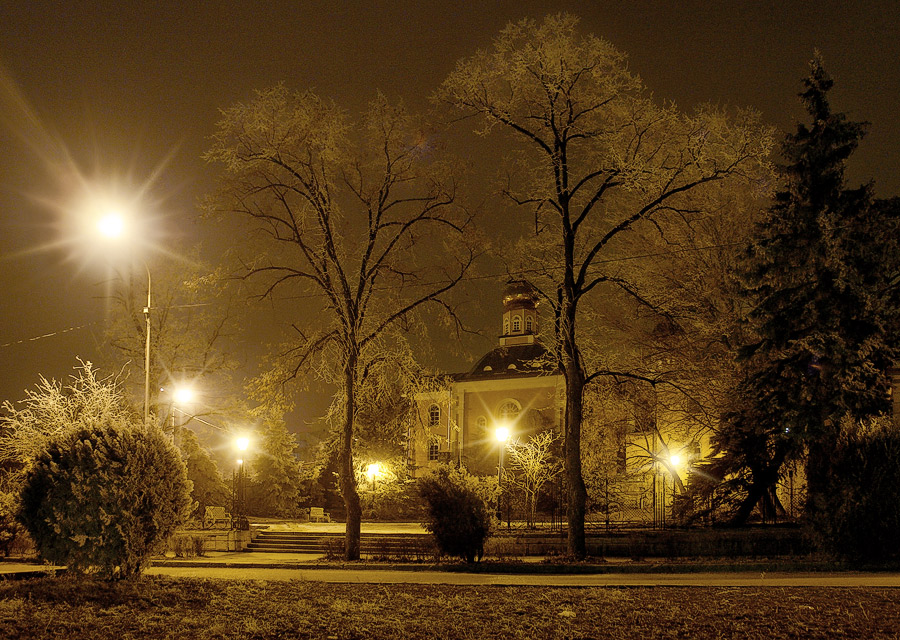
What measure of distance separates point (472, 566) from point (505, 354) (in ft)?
162

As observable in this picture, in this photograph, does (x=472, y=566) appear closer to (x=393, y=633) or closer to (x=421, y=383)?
(x=421, y=383)

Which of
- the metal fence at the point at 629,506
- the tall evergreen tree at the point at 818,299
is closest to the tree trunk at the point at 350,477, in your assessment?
the metal fence at the point at 629,506

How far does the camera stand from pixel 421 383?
2316 centimetres

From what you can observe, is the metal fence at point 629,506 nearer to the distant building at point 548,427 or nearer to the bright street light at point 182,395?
the distant building at point 548,427

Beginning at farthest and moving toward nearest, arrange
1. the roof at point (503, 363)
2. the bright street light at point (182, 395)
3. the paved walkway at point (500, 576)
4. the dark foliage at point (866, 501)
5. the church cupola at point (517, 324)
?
1. the church cupola at point (517, 324)
2. the roof at point (503, 363)
3. the bright street light at point (182, 395)
4. the dark foliage at point (866, 501)
5. the paved walkway at point (500, 576)

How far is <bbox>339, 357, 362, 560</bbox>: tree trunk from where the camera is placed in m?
22.0

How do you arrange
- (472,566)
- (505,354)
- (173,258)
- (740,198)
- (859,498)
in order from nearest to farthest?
1. (859,498)
2. (472,566)
3. (740,198)
4. (173,258)
5. (505,354)

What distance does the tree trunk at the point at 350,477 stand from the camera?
72.3 ft

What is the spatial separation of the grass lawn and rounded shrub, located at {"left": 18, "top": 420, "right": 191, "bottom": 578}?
1.61 feet

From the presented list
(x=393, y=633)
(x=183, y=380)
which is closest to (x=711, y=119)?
(x=393, y=633)

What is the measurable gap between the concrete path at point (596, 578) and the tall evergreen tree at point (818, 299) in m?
3.93

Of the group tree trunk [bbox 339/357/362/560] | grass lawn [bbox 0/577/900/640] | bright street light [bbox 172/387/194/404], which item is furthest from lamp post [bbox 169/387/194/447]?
grass lawn [bbox 0/577/900/640]

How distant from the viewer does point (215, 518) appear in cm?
3294

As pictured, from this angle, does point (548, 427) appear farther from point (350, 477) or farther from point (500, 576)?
point (500, 576)
